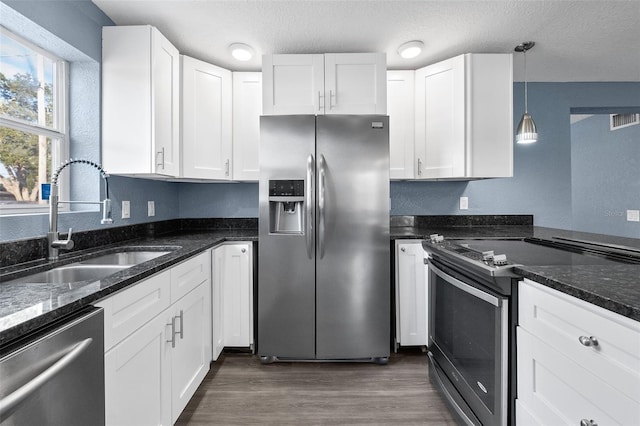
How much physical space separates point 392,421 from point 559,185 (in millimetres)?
2699

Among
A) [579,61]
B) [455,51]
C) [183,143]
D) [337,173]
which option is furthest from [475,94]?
[183,143]

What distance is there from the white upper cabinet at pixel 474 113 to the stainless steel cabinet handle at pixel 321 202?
1.05 meters

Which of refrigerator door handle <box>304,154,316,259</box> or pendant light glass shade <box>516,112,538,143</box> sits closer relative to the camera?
refrigerator door handle <box>304,154,316,259</box>

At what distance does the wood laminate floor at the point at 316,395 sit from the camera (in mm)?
1716

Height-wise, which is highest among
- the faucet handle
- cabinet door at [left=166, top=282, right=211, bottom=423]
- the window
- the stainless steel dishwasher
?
the window

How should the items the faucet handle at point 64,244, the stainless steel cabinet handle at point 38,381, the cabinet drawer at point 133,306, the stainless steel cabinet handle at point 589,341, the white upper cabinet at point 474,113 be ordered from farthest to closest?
the white upper cabinet at point 474,113 → the faucet handle at point 64,244 → the cabinet drawer at point 133,306 → the stainless steel cabinet handle at point 589,341 → the stainless steel cabinet handle at point 38,381

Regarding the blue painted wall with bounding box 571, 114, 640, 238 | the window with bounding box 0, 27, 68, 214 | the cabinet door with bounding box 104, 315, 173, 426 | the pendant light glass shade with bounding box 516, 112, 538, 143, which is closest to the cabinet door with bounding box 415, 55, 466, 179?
the pendant light glass shade with bounding box 516, 112, 538, 143

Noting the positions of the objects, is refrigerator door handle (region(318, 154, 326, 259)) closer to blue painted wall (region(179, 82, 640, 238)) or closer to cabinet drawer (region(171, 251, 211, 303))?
cabinet drawer (region(171, 251, 211, 303))

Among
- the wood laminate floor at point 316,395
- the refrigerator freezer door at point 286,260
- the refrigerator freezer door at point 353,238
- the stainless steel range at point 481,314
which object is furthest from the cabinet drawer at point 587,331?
the refrigerator freezer door at point 286,260

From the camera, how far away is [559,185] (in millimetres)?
3018

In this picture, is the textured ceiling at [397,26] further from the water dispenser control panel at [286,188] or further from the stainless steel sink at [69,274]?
the stainless steel sink at [69,274]

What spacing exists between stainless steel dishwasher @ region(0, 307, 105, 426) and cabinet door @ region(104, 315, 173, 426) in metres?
0.10

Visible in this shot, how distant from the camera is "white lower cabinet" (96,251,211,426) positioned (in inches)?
42.6

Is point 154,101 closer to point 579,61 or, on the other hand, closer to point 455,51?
point 455,51
